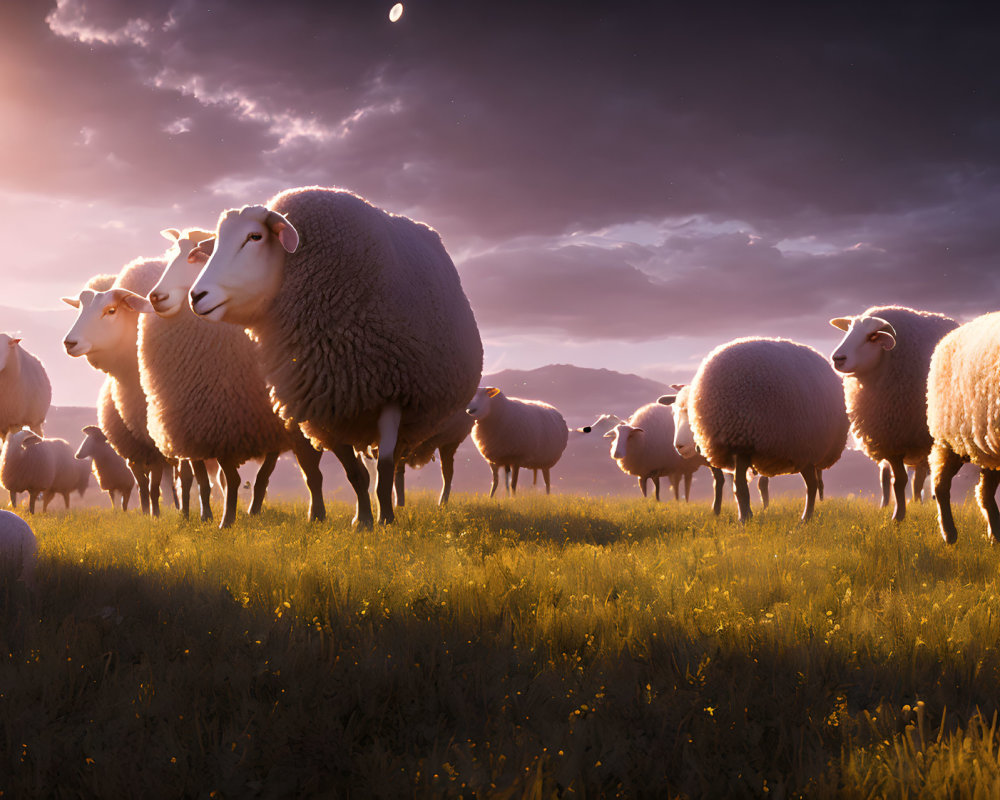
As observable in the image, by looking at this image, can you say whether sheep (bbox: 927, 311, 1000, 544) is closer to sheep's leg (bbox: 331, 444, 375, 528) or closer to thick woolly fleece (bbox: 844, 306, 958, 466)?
thick woolly fleece (bbox: 844, 306, 958, 466)

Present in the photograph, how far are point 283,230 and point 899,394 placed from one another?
7.22 meters

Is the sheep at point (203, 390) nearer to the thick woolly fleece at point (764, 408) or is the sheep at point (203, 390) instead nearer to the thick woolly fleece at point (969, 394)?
the thick woolly fleece at point (764, 408)

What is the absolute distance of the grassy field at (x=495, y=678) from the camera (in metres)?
1.98

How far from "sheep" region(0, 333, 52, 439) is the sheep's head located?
397 inches

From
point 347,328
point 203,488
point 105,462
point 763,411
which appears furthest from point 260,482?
point 105,462

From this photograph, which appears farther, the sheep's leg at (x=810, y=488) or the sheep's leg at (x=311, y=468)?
the sheep's leg at (x=810, y=488)

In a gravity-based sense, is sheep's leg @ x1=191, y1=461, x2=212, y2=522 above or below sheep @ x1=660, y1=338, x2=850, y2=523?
below

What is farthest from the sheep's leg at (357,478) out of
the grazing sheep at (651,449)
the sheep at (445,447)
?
the grazing sheep at (651,449)

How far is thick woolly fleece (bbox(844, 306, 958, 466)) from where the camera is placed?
825 cm

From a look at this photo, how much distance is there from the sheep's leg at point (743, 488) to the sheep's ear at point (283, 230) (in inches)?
218

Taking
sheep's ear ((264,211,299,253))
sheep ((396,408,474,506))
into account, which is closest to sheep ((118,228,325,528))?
sheep's ear ((264,211,299,253))

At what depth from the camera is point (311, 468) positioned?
8.00m

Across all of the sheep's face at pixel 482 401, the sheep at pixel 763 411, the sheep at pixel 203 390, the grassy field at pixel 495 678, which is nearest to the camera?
the grassy field at pixel 495 678

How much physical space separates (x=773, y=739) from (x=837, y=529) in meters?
5.09
